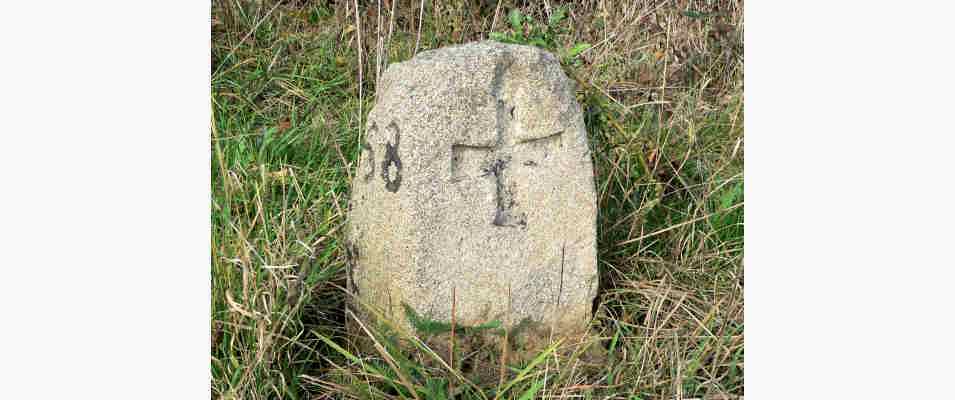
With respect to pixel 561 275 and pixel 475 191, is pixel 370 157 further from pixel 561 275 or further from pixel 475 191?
pixel 561 275

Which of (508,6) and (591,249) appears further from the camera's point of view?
(508,6)

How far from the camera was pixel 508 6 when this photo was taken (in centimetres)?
312

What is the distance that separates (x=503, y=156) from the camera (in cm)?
154

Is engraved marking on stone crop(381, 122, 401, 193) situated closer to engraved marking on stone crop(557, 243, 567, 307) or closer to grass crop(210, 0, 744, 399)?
grass crop(210, 0, 744, 399)

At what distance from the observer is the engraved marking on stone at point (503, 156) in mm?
1502

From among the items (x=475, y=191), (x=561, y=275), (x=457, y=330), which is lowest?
(x=457, y=330)

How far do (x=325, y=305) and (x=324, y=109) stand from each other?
1.03 metres

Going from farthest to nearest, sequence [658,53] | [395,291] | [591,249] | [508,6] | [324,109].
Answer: [508,6], [658,53], [324,109], [591,249], [395,291]

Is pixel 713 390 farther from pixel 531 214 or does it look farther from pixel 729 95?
pixel 729 95

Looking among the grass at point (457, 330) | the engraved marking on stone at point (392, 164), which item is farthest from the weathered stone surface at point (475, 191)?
the grass at point (457, 330)

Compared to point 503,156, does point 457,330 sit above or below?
below

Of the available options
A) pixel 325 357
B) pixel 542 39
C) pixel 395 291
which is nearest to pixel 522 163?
pixel 395 291

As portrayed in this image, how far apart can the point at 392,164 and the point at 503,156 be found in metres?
0.23

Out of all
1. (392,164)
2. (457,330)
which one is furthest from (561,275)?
(392,164)
